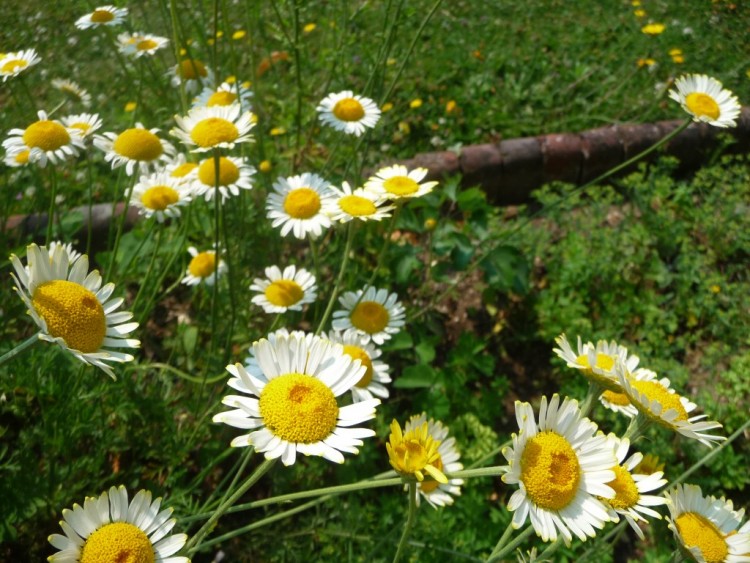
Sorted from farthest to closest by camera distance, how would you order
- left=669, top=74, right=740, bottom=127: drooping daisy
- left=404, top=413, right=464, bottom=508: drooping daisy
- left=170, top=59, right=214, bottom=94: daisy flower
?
left=170, top=59, right=214, bottom=94: daisy flower < left=669, top=74, right=740, bottom=127: drooping daisy < left=404, top=413, right=464, bottom=508: drooping daisy

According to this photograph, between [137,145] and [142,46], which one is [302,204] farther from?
[142,46]

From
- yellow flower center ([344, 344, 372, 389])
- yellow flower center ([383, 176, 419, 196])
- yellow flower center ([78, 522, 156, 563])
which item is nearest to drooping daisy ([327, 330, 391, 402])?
yellow flower center ([344, 344, 372, 389])

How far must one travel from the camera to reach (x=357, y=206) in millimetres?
1690

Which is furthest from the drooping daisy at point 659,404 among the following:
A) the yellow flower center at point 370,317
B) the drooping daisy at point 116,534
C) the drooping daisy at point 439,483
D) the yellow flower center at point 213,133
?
the yellow flower center at point 213,133

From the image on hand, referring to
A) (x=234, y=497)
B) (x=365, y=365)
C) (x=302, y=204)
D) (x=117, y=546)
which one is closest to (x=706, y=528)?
(x=365, y=365)

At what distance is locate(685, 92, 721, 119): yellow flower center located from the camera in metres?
2.32

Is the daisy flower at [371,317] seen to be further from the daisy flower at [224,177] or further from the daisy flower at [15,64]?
the daisy flower at [15,64]

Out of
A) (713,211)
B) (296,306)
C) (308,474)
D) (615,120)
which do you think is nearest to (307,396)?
(296,306)

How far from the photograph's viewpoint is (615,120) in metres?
4.08

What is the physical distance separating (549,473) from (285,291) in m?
1.11

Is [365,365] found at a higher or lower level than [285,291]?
lower

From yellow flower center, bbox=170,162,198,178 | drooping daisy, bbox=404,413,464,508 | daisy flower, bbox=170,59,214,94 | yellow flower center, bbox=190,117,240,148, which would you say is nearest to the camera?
drooping daisy, bbox=404,413,464,508

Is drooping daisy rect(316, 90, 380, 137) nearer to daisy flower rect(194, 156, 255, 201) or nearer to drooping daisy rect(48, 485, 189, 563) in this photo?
daisy flower rect(194, 156, 255, 201)

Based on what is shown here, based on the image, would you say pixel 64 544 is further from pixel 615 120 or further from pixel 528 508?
pixel 615 120
